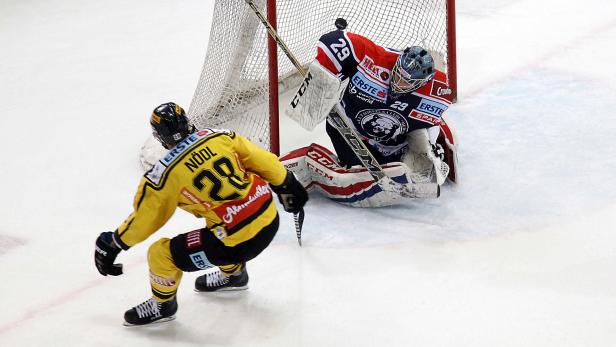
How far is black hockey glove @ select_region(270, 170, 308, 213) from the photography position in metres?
3.46

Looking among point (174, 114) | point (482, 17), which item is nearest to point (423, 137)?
point (174, 114)

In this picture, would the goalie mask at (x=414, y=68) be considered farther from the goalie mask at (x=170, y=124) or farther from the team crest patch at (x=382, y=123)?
the goalie mask at (x=170, y=124)

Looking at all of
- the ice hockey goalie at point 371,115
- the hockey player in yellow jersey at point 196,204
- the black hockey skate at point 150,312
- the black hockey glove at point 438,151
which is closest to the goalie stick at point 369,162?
the ice hockey goalie at point 371,115

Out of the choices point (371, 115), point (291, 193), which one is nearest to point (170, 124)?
point (291, 193)

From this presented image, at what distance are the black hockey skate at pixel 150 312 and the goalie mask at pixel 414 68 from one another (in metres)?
1.30

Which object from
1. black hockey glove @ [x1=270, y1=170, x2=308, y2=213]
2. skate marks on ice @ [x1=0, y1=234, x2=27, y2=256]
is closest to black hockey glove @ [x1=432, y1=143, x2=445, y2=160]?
black hockey glove @ [x1=270, y1=170, x2=308, y2=213]

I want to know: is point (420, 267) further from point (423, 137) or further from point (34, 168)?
point (34, 168)

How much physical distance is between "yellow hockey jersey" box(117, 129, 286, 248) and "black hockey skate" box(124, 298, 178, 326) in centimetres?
32

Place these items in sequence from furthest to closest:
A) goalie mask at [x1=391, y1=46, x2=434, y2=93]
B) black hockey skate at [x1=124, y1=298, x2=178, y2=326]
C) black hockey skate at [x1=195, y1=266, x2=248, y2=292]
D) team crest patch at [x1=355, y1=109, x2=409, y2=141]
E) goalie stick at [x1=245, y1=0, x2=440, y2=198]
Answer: team crest patch at [x1=355, y1=109, x2=409, y2=141] < goalie stick at [x1=245, y1=0, x2=440, y2=198] < goalie mask at [x1=391, y1=46, x2=434, y2=93] < black hockey skate at [x1=195, y1=266, x2=248, y2=292] < black hockey skate at [x1=124, y1=298, x2=178, y2=326]

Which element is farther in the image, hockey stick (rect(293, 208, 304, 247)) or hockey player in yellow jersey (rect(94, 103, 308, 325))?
hockey stick (rect(293, 208, 304, 247))

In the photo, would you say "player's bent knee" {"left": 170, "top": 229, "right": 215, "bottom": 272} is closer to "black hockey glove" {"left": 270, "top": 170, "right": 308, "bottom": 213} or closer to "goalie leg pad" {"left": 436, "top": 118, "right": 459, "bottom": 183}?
"black hockey glove" {"left": 270, "top": 170, "right": 308, "bottom": 213}

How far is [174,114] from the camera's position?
10.4ft

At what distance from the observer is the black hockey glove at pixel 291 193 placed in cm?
346

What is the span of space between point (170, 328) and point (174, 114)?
80 centimetres
